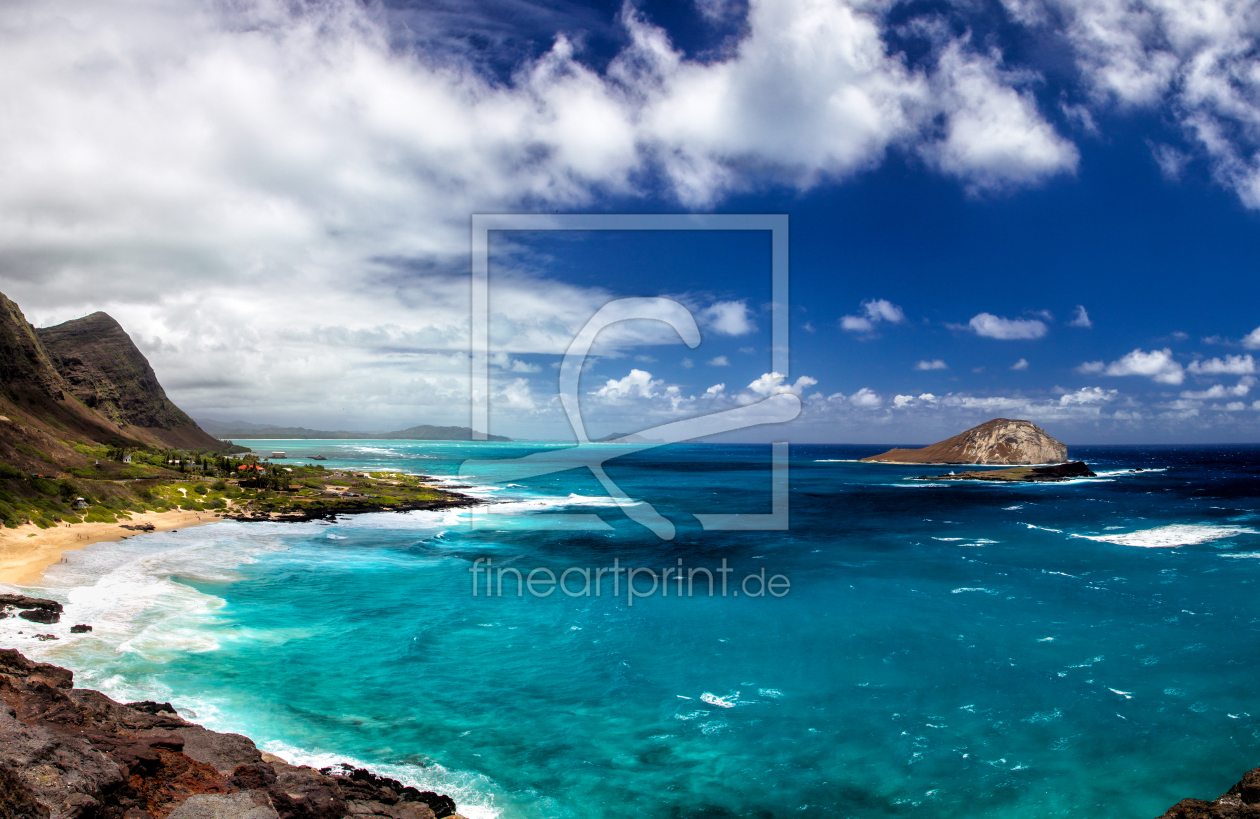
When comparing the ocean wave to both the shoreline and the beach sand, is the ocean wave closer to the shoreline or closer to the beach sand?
the shoreline

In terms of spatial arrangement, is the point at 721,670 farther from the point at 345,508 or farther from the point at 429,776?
the point at 345,508

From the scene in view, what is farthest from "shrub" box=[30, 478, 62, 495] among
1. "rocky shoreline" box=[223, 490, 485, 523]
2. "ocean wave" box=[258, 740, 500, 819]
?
"ocean wave" box=[258, 740, 500, 819]

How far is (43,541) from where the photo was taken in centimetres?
2692

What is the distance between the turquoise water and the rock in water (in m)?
81.2

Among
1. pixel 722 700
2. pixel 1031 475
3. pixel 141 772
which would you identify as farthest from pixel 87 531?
pixel 1031 475

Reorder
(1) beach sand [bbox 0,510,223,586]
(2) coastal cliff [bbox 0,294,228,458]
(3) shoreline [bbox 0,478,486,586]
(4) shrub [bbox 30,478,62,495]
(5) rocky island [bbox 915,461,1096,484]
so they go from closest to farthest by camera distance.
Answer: (1) beach sand [bbox 0,510,223,586] < (3) shoreline [bbox 0,478,486,586] < (4) shrub [bbox 30,478,62,495] < (2) coastal cliff [bbox 0,294,228,458] < (5) rocky island [bbox 915,461,1096,484]

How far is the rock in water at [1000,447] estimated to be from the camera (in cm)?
10850

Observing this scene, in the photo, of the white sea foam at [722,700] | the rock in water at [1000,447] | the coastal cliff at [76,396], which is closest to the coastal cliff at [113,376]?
the coastal cliff at [76,396]

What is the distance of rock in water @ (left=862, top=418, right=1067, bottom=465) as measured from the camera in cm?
10850

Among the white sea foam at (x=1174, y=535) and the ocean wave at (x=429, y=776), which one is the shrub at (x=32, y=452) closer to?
the ocean wave at (x=429, y=776)

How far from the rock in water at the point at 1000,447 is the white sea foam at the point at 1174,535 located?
6993cm

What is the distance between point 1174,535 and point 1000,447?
78.9 metres

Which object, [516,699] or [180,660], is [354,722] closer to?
[516,699]

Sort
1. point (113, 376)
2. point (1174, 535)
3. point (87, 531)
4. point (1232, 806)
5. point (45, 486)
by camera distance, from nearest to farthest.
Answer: point (1232, 806)
point (87, 531)
point (45, 486)
point (1174, 535)
point (113, 376)
